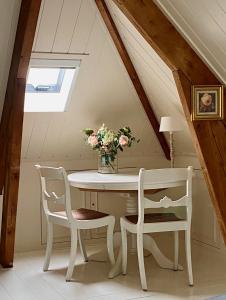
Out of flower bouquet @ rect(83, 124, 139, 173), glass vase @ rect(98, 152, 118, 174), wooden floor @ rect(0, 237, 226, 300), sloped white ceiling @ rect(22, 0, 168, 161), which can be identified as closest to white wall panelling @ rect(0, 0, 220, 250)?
sloped white ceiling @ rect(22, 0, 168, 161)

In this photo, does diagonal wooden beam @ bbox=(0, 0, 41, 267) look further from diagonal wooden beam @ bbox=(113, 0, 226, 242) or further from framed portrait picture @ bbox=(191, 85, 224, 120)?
framed portrait picture @ bbox=(191, 85, 224, 120)

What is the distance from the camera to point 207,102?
3650 millimetres

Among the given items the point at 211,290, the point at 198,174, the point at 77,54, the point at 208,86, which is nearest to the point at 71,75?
the point at 77,54

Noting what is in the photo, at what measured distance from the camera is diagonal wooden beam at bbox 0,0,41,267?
3.57 m

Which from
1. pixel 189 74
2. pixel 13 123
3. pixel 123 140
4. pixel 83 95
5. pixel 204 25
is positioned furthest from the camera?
pixel 83 95

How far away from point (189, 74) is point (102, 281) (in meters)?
1.72

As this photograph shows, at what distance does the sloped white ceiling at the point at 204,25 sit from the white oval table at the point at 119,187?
1.05 metres

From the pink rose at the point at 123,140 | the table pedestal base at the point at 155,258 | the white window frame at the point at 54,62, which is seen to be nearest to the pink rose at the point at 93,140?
the pink rose at the point at 123,140

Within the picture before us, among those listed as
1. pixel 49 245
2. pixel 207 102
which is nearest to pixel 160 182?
pixel 207 102

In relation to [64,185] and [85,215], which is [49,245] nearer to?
[85,215]

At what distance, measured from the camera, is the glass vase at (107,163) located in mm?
4508

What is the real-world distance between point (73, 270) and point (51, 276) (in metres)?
0.21

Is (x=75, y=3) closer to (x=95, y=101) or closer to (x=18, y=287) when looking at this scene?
(x=95, y=101)

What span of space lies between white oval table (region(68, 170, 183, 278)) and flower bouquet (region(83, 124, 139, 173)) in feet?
0.43
